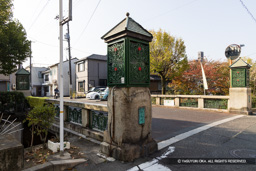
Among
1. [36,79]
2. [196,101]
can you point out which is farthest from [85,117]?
A: [36,79]

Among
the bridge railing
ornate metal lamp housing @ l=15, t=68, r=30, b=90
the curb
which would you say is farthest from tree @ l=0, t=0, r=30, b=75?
the bridge railing

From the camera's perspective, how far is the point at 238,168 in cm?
309

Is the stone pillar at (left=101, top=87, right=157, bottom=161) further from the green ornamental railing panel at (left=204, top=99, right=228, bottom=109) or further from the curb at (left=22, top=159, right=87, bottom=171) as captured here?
the green ornamental railing panel at (left=204, top=99, right=228, bottom=109)

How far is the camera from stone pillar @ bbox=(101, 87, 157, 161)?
3615 mm

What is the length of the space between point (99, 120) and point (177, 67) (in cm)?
1473

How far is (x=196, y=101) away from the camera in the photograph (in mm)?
11586

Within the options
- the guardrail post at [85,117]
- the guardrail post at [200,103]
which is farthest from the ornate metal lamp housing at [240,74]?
the guardrail post at [85,117]

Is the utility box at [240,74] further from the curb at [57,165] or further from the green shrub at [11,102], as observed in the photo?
the green shrub at [11,102]

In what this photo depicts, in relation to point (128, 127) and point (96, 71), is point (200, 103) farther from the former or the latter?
point (96, 71)

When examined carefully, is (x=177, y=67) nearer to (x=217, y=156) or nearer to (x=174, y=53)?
(x=174, y=53)

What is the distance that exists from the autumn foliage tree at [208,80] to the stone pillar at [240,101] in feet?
17.2

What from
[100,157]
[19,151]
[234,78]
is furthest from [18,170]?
[234,78]

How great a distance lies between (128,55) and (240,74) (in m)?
8.81

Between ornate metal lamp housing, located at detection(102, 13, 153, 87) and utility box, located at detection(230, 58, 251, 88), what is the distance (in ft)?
26.3
